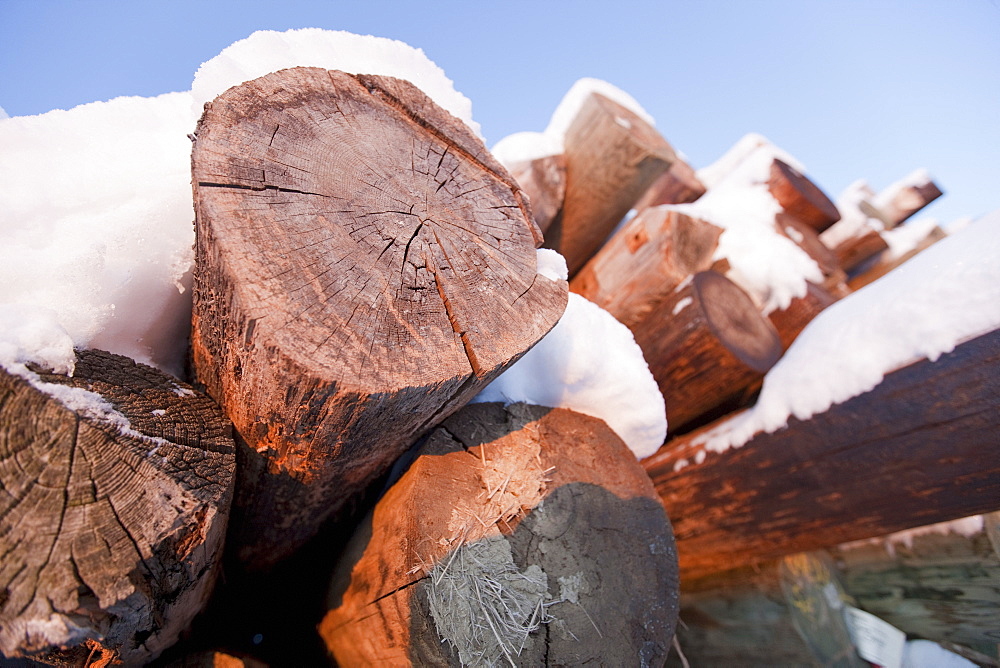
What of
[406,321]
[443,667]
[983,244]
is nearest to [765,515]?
[983,244]

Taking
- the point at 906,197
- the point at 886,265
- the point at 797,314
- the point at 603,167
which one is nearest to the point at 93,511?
the point at 603,167

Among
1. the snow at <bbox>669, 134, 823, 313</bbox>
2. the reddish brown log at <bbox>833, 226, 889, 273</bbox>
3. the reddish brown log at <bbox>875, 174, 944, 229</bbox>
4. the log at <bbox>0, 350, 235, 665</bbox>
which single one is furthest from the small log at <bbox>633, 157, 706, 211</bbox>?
the log at <bbox>0, 350, 235, 665</bbox>

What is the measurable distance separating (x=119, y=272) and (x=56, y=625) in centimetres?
69

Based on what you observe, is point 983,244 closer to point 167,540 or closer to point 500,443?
point 500,443

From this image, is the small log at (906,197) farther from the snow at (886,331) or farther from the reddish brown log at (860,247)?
the snow at (886,331)

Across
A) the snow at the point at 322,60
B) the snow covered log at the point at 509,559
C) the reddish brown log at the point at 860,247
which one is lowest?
the reddish brown log at the point at 860,247

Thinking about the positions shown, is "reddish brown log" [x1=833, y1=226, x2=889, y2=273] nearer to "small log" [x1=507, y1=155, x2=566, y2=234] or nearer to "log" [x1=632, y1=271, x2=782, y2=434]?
"log" [x1=632, y1=271, x2=782, y2=434]

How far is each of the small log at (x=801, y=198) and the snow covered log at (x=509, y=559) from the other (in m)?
2.96

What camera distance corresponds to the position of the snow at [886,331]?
1.50 metres

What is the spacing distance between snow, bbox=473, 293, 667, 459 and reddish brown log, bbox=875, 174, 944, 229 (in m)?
4.96

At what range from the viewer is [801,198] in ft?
11.0

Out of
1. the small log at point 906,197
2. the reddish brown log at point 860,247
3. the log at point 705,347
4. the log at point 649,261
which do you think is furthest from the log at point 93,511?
the small log at point 906,197

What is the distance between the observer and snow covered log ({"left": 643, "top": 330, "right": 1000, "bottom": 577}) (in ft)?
4.77

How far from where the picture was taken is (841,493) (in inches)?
65.9
